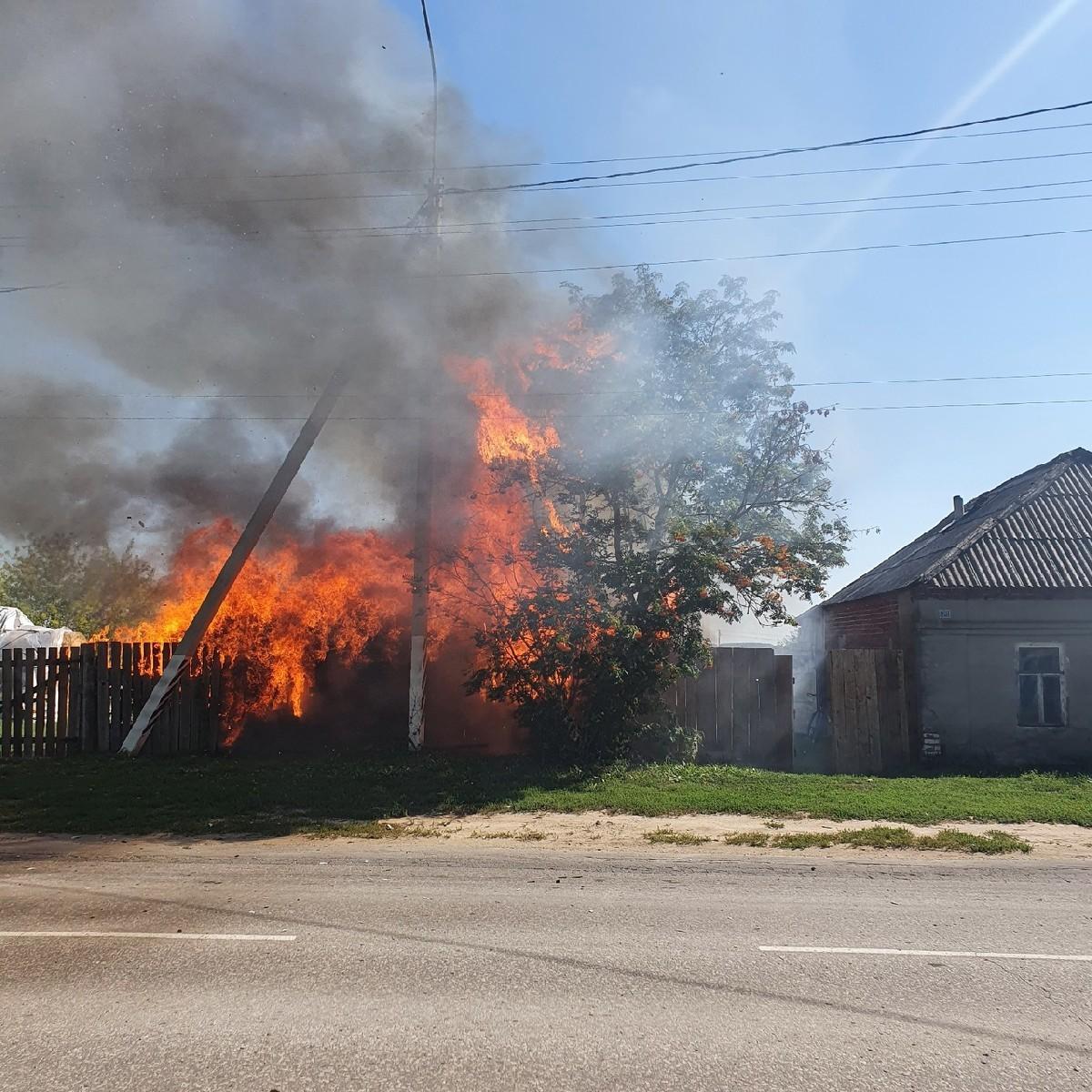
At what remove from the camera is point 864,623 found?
19484 mm

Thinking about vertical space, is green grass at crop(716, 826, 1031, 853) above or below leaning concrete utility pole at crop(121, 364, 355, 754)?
below

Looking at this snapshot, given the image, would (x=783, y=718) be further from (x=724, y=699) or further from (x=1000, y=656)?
(x=1000, y=656)

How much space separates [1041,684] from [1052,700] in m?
0.32

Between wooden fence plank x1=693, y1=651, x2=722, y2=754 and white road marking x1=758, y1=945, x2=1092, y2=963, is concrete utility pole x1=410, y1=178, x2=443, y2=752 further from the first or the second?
white road marking x1=758, y1=945, x2=1092, y2=963

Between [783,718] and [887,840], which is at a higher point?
[783,718]

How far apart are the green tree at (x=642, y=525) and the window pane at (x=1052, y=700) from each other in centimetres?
516

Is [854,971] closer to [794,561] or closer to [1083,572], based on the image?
[794,561]

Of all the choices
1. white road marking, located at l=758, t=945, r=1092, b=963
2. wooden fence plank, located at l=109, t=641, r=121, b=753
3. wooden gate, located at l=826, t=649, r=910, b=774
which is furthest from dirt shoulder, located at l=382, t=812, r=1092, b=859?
wooden fence plank, located at l=109, t=641, r=121, b=753

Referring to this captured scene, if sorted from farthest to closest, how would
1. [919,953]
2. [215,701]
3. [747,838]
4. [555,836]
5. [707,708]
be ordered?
[215,701] → [707,708] → [555,836] → [747,838] → [919,953]

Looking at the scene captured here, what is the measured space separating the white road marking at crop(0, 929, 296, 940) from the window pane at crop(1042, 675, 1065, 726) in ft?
46.3

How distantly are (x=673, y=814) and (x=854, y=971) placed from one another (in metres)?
5.49

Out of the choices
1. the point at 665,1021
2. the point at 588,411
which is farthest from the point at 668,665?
the point at 665,1021

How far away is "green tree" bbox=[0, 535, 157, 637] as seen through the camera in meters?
23.7

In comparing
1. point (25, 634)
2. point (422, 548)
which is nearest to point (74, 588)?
point (25, 634)
